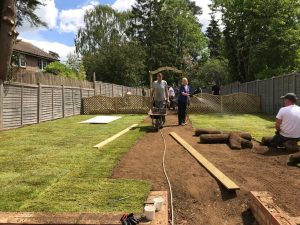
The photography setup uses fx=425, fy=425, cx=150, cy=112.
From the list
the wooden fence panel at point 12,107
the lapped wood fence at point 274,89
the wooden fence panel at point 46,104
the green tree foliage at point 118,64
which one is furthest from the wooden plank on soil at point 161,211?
the green tree foliage at point 118,64

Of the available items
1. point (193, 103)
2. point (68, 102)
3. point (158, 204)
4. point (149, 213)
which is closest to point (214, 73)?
point (193, 103)

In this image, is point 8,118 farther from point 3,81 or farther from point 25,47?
point 25,47

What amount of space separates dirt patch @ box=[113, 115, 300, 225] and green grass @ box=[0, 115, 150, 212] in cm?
43

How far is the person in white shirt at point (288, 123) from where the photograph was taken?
9602 millimetres

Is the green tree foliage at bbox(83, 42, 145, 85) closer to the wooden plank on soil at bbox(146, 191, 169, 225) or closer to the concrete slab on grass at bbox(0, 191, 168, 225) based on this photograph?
the wooden plank on soil at bbox(146, 191, 169, 225)

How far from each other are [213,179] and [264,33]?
102 ft

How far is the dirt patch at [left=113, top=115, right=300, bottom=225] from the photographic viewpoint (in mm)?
5527

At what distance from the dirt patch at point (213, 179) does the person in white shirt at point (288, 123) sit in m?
0.54

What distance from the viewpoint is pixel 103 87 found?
34781 millimetres

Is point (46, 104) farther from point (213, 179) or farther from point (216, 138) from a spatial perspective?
point (213, 179)

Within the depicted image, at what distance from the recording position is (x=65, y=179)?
6.86 meters

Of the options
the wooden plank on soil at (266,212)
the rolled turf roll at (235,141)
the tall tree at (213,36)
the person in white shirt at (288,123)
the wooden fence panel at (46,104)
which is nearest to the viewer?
the wooden plank on soil at (266,212)

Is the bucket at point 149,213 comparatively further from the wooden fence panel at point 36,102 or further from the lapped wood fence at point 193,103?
the lapped wood fence at point 193,103

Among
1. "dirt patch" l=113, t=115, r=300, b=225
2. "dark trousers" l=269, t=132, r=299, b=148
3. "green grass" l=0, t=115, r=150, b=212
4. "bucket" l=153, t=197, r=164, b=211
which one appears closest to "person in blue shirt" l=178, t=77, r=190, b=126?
"green grass" l=0, t=115, r=150, b=212
